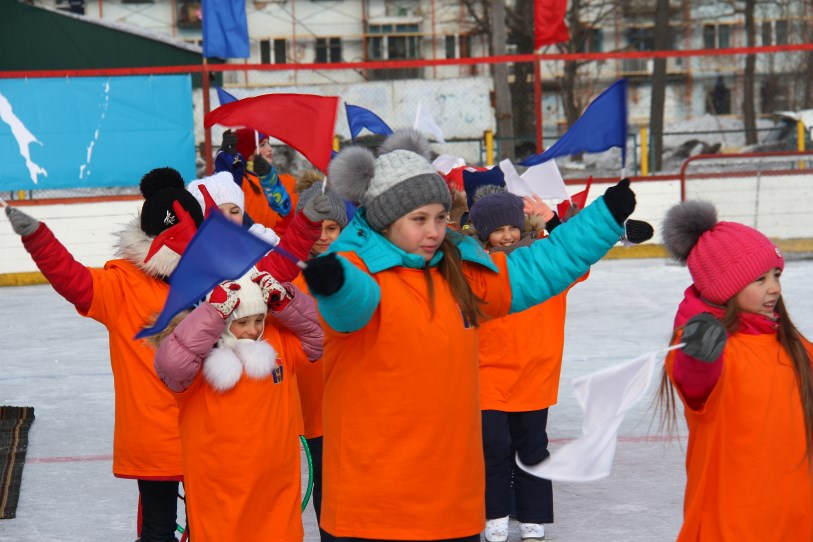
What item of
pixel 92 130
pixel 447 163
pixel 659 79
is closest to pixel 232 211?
pixel 447 163

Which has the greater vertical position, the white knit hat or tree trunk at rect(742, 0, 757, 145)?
tree trunk at rect(742, 0, 757, 145)

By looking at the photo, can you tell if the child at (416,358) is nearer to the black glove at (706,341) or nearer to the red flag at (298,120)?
the black glove at (706,341)

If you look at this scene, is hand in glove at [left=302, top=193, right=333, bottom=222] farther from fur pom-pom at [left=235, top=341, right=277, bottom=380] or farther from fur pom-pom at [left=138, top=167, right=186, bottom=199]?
fur pom-pom at [left=235, top=341, right=277, bottom=380]

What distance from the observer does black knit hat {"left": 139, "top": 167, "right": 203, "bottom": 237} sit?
13.5 feet

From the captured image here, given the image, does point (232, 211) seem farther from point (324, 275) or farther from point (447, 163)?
point (324, 275)

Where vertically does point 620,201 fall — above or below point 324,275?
above

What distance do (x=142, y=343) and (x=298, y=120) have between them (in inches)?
34.7

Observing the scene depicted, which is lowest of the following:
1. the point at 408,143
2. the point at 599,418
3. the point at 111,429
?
the point at 111,429

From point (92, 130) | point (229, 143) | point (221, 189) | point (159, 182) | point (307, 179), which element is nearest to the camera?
point (159, 182)

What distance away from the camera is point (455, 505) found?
2979 mm

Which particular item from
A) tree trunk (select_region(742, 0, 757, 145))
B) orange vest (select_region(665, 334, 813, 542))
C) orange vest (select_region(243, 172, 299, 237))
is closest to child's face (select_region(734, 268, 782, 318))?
orange vest (select_region(665, 334, 813, 542))

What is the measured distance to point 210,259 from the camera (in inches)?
Result: 107

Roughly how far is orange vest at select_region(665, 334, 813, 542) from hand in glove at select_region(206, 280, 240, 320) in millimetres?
1272

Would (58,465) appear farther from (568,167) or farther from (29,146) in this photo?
(568,167)
